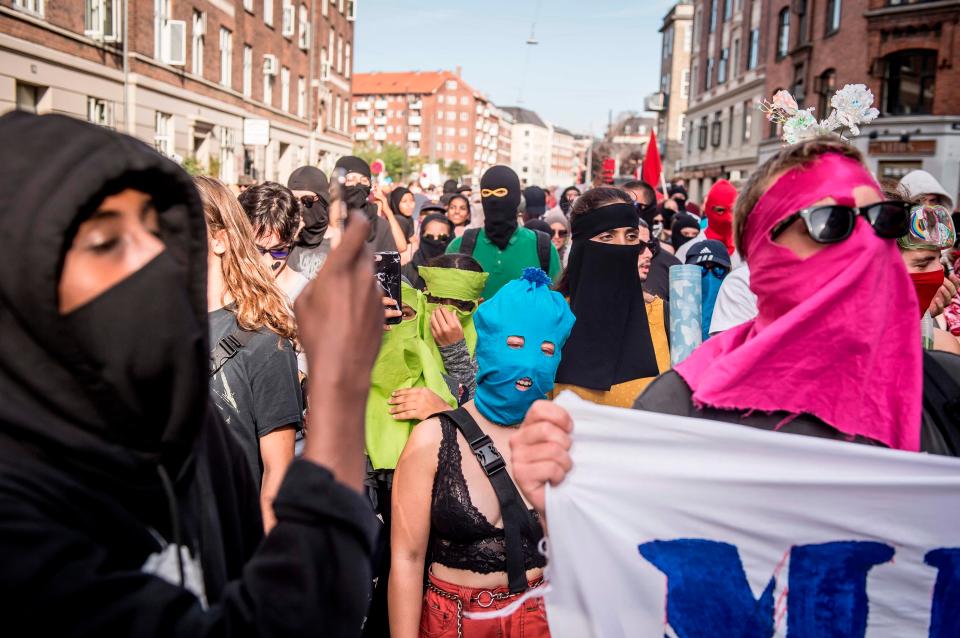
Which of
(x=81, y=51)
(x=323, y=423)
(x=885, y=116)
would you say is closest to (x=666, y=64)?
(x=885, y=116)

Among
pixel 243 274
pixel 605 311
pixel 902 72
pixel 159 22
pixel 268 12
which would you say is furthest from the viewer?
pixel 268 12

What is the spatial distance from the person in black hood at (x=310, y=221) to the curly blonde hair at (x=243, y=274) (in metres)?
2.28

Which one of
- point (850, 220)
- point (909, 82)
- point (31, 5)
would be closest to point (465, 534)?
point (850, 220)

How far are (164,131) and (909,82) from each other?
24.4m

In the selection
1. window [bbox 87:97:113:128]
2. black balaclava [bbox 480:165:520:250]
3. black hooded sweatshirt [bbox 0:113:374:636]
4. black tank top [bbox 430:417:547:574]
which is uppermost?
window [bbox 87:97:113:128]

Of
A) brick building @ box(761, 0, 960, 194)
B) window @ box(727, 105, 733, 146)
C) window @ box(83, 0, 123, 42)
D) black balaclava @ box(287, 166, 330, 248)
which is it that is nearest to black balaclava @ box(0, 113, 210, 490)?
black balaclava @ box(287, 166, 330, 248)

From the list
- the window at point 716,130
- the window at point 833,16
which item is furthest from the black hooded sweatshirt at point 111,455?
the window at point 716,130

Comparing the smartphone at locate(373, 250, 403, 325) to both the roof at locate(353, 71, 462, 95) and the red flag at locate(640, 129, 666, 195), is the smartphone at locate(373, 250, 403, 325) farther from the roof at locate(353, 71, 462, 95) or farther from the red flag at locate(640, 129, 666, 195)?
the roof at locate(353, 71, 462, 95)

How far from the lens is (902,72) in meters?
27.8

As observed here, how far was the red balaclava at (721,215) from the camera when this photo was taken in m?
7.83

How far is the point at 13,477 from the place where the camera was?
1124 mm

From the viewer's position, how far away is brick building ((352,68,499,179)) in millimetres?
143875

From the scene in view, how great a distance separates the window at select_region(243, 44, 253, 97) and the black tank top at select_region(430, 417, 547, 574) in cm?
3094

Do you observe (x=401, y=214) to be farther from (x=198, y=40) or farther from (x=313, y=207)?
(x=198, y=40)
